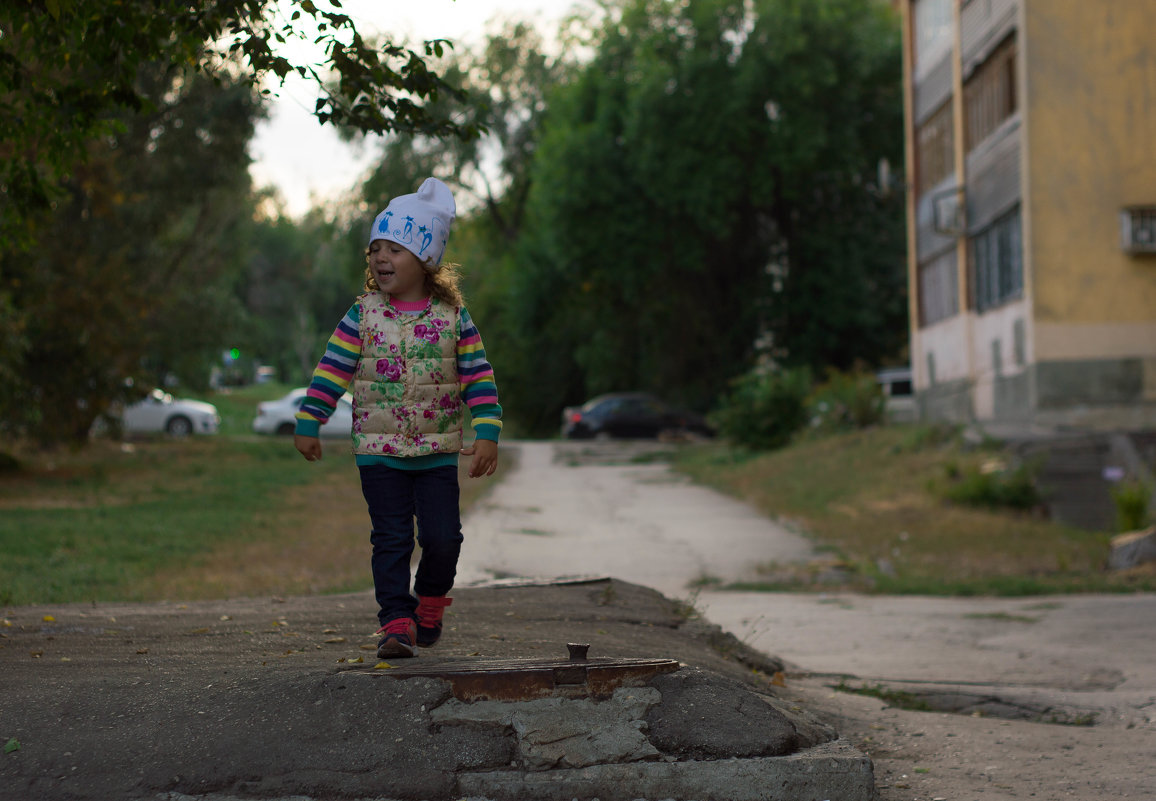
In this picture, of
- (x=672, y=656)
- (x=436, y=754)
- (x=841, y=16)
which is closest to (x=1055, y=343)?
(x=672, y=656)

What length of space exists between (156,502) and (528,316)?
90.1ft

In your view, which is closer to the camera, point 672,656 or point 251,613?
point 672,656

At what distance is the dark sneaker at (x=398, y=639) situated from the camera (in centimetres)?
447

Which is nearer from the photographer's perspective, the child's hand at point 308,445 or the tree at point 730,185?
the child's hand at point 308,445

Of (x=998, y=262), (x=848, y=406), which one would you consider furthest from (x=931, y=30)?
(x=848, y=406)

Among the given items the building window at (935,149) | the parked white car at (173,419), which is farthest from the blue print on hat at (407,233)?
the parked white car at (173,419)

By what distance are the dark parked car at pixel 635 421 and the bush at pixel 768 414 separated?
992cm

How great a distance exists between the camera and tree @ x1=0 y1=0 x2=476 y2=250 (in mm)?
5656

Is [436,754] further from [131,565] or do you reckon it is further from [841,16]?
[841,16]

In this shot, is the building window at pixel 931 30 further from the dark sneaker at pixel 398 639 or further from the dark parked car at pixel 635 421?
the dark sneaker at pixel 398 639

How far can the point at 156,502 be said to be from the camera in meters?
A: 17.2

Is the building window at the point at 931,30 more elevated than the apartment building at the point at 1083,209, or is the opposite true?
the building window at the point at 931,30

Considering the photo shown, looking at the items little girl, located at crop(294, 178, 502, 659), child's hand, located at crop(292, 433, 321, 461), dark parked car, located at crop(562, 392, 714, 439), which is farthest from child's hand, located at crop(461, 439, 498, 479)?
dark parked car, located at crop(562, 392, 714, 439)

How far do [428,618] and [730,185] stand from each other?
104 feet
